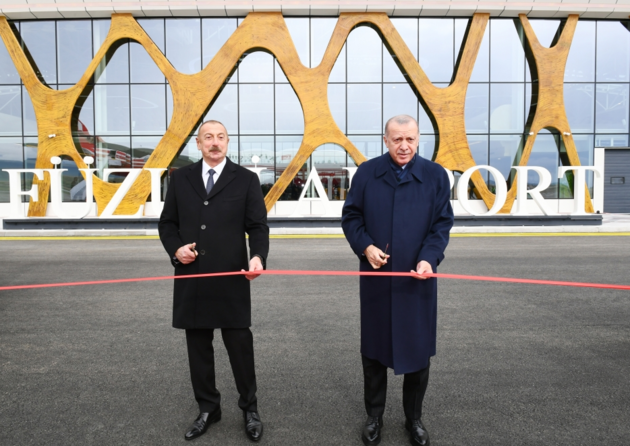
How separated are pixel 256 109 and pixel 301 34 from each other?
435 centimetres

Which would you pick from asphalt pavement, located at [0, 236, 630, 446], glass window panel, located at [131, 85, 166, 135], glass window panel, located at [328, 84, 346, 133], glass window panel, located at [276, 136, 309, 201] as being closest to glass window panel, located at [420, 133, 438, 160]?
glass window panel, located at [328, 84, 346, 133]

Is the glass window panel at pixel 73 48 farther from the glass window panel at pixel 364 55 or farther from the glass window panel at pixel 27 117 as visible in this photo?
the glass window panel at pixel 364 55

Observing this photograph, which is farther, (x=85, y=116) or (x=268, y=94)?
(x=268, y=94)

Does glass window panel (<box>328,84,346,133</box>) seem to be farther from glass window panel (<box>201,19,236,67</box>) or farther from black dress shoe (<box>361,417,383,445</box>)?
black dress shoe (<box>361,417,383,445</box>)

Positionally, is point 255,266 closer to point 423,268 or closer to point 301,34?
point 423,268

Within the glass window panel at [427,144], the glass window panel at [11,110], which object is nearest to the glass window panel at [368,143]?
Answer: the glass window panel at [427,144]

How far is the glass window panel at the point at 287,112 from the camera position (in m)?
22.7

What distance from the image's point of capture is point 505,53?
22.9 metres

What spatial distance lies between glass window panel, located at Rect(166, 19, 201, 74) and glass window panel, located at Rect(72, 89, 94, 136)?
4.39 metres

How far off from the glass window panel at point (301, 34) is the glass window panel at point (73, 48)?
997cm

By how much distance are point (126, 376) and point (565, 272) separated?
7.95m

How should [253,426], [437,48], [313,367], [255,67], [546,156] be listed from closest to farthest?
1. [253,426]
2. [313,367]
3. [255,67]
4. [437,48]
5. [546,156]

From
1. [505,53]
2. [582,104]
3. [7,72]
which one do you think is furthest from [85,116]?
[582,104]

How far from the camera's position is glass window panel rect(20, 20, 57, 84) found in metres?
22.3
